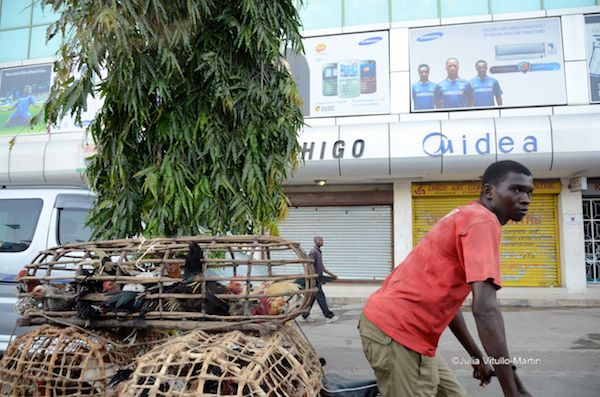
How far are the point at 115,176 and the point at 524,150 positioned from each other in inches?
392

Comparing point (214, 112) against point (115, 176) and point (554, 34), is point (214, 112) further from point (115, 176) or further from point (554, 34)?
point (554, 34)

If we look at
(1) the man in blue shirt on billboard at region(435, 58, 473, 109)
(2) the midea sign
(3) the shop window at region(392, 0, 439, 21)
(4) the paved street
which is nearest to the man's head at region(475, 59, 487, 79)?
(1) the man in blue shirt on billboard at region(435, 58, 473, 109)

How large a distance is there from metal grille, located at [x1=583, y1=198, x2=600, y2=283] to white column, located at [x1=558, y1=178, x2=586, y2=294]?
60 cm

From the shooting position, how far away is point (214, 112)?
2957 mm

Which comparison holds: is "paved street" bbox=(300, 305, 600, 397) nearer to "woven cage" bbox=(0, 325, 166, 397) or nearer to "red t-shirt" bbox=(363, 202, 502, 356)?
"red t-shirt" bbox=(363, 202, 502, 356)

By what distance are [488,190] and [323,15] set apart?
39.7 feet

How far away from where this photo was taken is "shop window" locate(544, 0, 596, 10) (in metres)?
11.7

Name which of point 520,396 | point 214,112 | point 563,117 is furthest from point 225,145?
point 563,117

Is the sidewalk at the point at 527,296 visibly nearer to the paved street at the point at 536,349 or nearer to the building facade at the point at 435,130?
the paved street at the point at 536,349

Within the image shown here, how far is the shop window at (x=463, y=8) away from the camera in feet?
39.5

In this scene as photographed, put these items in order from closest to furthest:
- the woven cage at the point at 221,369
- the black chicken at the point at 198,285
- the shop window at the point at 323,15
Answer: the woven cage at the point at 221,369 < the black chicken at the point at 198,285 < the shop window at the point at 323,15

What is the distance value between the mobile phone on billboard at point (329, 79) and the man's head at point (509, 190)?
35.6ft

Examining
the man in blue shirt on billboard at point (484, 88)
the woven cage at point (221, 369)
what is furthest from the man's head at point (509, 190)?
the man in blue shirt on billboard at point (484, 88)

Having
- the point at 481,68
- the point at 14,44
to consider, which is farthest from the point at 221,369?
the point at 14,44
